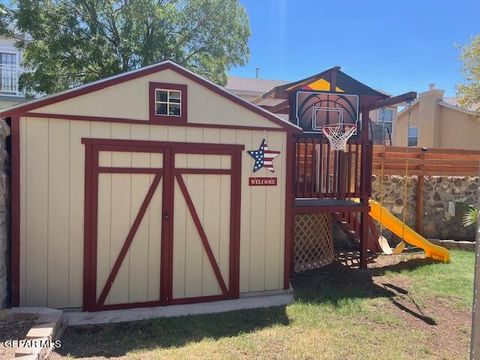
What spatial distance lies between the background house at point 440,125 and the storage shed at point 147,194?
15.8 meters

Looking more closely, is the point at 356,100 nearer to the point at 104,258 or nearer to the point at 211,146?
the point at 211,146

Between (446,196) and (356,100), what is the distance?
401 cm

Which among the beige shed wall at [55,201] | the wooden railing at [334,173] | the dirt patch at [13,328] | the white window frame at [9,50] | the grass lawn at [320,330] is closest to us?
the dirt patch at [13,328]

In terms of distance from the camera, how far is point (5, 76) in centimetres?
1471

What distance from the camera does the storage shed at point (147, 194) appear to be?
512 centimetres

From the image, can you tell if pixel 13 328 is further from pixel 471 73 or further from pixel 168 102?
pixel 471 73

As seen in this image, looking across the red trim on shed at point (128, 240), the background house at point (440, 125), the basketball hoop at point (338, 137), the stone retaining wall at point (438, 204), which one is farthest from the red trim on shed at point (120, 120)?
the background house at point (440, 125)

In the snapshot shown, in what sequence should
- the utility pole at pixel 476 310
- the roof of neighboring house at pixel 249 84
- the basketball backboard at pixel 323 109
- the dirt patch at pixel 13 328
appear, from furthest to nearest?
1. the roof of neighboring house at pixel 249 84
2. the basketball backboard at pixel 323 109
3. the dirt patch at pixel 13 328
4. the utility pole at pixel 476 310

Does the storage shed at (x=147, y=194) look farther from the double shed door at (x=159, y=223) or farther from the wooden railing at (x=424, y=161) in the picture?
the wooden railing at (x=424, y=161)

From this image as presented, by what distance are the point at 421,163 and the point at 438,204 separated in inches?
43.6

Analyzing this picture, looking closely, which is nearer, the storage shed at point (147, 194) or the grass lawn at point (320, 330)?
the grass lawn at point (320, 330)

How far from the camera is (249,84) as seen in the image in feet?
67.8

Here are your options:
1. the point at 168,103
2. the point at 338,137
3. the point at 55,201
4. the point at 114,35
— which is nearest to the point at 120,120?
the point at 168,103

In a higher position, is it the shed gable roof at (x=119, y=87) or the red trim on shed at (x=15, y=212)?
the shed gable roof at (x=119, y=87)
